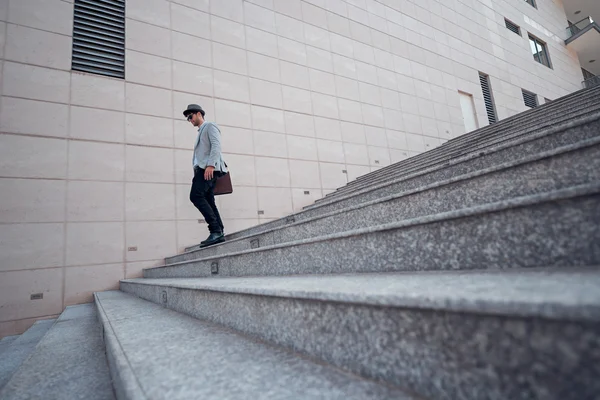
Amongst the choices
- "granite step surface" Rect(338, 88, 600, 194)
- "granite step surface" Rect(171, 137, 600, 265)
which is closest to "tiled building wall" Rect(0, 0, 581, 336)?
"granite step surface" Rect(338, 88, 600, 194)

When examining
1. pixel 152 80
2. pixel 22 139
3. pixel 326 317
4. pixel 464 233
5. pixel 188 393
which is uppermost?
pixel 152 80

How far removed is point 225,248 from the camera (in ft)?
9.76

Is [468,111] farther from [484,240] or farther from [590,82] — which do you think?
[590,82]

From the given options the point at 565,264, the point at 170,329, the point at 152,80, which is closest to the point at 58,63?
the point at 152,80

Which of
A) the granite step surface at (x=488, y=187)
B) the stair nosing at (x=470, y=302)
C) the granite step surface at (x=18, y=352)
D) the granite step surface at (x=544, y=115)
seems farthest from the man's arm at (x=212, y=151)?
the granite step surface at (x=544, y=115)

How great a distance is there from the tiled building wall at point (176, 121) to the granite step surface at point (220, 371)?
2.96 metres

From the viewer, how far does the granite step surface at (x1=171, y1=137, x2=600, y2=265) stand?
101cm

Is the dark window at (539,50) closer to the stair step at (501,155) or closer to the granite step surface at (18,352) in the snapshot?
the stair step at (501,155)

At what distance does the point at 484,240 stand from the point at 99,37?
5491mm

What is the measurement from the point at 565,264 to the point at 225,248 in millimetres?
2688

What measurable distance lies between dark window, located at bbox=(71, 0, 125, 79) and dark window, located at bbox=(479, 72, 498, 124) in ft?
32.3

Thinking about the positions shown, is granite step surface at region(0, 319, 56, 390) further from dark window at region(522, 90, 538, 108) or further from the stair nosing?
dark window at region(522, 90, 538, 108)

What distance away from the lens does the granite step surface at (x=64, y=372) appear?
1103 millimetres

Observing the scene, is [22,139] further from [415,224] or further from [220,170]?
[415,224]
